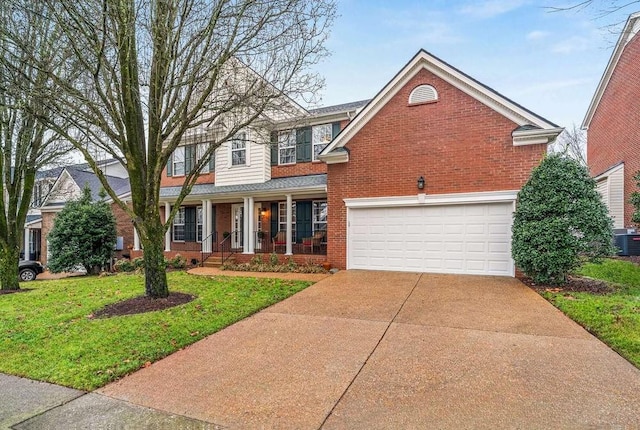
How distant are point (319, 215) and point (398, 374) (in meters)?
10.8

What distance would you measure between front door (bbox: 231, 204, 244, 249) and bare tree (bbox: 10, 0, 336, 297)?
8.24 metres

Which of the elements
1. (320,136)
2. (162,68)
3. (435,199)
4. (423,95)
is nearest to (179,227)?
(320,136)

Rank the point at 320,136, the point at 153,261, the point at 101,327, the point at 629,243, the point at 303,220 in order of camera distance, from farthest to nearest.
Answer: the point at 303,220, the point at 320,136, the point at 629,243, the point at 153,261, the point at 101,327

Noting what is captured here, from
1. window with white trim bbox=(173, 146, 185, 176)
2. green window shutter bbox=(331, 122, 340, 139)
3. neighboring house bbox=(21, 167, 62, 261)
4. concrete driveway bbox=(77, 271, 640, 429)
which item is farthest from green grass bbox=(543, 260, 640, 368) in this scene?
neighboring house bbox=(21, 167, 62, 261)

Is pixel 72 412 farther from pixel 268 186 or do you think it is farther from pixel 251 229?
pixel 268 186

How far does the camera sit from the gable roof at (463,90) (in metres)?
8.91

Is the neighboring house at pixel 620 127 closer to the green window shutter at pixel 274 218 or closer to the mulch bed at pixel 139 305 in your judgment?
the green window shutter at pixel 274 218

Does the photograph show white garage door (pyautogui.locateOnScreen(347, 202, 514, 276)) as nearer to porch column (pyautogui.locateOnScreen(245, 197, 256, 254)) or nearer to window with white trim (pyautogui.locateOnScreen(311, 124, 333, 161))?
window with white trim (pyautogui.locateOnScreen(311, 124, 333, 161))

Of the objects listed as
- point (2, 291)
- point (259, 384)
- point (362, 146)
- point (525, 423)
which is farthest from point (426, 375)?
point (2, 291)

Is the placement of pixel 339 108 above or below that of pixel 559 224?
above

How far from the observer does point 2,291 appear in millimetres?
9914

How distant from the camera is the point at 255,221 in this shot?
15578 millimetres

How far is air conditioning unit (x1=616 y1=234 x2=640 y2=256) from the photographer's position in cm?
1248

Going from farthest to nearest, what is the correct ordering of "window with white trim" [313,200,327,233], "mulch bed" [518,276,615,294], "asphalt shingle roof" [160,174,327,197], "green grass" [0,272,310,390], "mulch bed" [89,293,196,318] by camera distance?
"window with white trim" [313,200,327,233] < "asphalt shingle roof" [160,174,327,197] < "mulch bed" [518,276,615,294] < "mulch bed" [89,293,196,318] < "green grass" [0,272,310,390]
